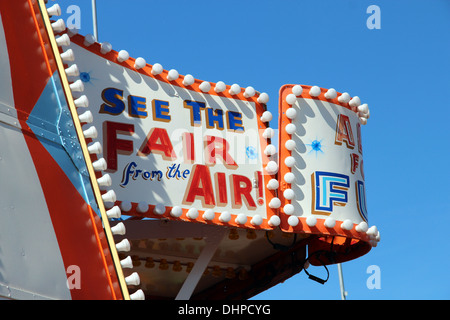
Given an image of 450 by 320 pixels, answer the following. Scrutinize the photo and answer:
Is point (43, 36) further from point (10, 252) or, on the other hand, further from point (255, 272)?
point (255, 272)

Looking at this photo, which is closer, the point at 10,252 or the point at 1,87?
the point at 10,252

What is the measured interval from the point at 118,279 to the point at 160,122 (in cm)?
369

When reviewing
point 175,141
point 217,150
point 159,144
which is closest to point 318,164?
point 217,150

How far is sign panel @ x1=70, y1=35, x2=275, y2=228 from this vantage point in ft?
31.8

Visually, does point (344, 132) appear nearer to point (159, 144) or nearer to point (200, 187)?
point (200, 187)

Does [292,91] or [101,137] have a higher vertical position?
[292,91]

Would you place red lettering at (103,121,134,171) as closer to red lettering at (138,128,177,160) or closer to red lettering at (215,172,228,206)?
red lettering at (138,128,177,160)

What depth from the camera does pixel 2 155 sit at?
612 cm

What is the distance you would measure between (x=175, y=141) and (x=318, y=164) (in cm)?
209

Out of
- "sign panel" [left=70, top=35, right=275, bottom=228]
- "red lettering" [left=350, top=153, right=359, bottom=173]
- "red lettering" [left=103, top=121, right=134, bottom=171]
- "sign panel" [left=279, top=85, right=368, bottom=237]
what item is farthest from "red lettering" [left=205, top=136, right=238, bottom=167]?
"red lettering" [left=350, top=153, right=359, bottom=173]

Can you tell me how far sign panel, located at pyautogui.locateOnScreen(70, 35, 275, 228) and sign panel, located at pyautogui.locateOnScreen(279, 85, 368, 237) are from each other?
323 millimetres

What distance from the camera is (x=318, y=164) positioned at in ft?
35.4
